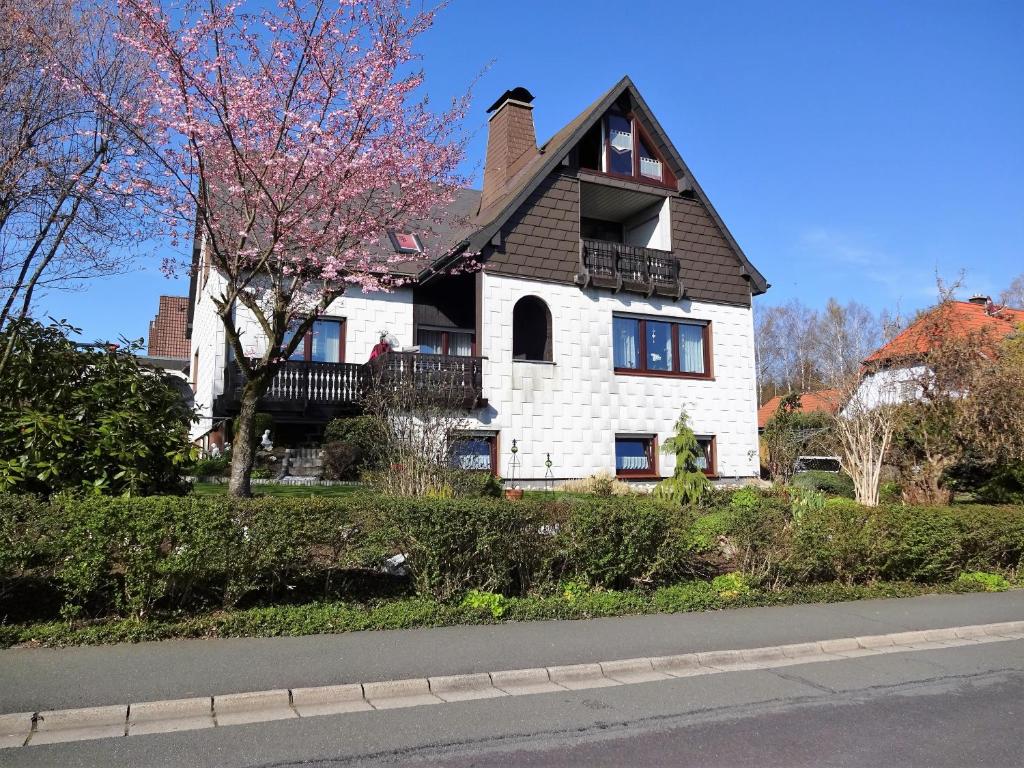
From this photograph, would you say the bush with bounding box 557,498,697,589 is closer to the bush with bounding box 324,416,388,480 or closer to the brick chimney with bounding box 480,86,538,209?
the bush with bounding box 324,416,388,480

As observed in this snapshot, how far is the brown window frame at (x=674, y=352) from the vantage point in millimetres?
21438

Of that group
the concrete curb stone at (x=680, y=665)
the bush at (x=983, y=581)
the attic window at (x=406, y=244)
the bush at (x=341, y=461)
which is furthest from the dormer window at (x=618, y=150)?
the concrete curb stone at (x=680, y=665)

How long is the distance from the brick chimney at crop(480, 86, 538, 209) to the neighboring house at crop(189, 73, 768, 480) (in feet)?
0.23

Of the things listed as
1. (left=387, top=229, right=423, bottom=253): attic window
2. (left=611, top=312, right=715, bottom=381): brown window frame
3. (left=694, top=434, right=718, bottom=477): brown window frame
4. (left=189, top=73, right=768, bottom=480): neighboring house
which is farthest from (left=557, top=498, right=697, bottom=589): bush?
(left=694, top=434, right=718, bottom=477): brown window frame

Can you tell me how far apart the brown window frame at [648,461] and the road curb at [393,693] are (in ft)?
41.2

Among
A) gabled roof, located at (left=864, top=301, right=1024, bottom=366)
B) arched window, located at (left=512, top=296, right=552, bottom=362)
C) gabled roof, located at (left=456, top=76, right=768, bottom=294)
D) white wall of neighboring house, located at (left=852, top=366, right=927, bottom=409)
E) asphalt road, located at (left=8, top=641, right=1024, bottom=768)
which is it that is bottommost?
asphalt road, located at (left=8, top=641, right=1024, bottom=768)

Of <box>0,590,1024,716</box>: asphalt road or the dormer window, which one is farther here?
the dormer window

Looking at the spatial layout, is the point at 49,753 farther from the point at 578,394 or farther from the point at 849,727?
the point at 578,394

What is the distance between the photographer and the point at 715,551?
1043cm

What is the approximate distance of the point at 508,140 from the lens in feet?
78.3

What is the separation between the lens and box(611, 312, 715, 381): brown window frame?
70.3 feet

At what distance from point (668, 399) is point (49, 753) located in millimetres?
18457

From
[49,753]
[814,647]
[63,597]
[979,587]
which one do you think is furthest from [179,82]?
[979,587]

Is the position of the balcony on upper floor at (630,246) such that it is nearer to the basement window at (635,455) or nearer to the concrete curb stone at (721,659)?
the basement window at (635,455)
